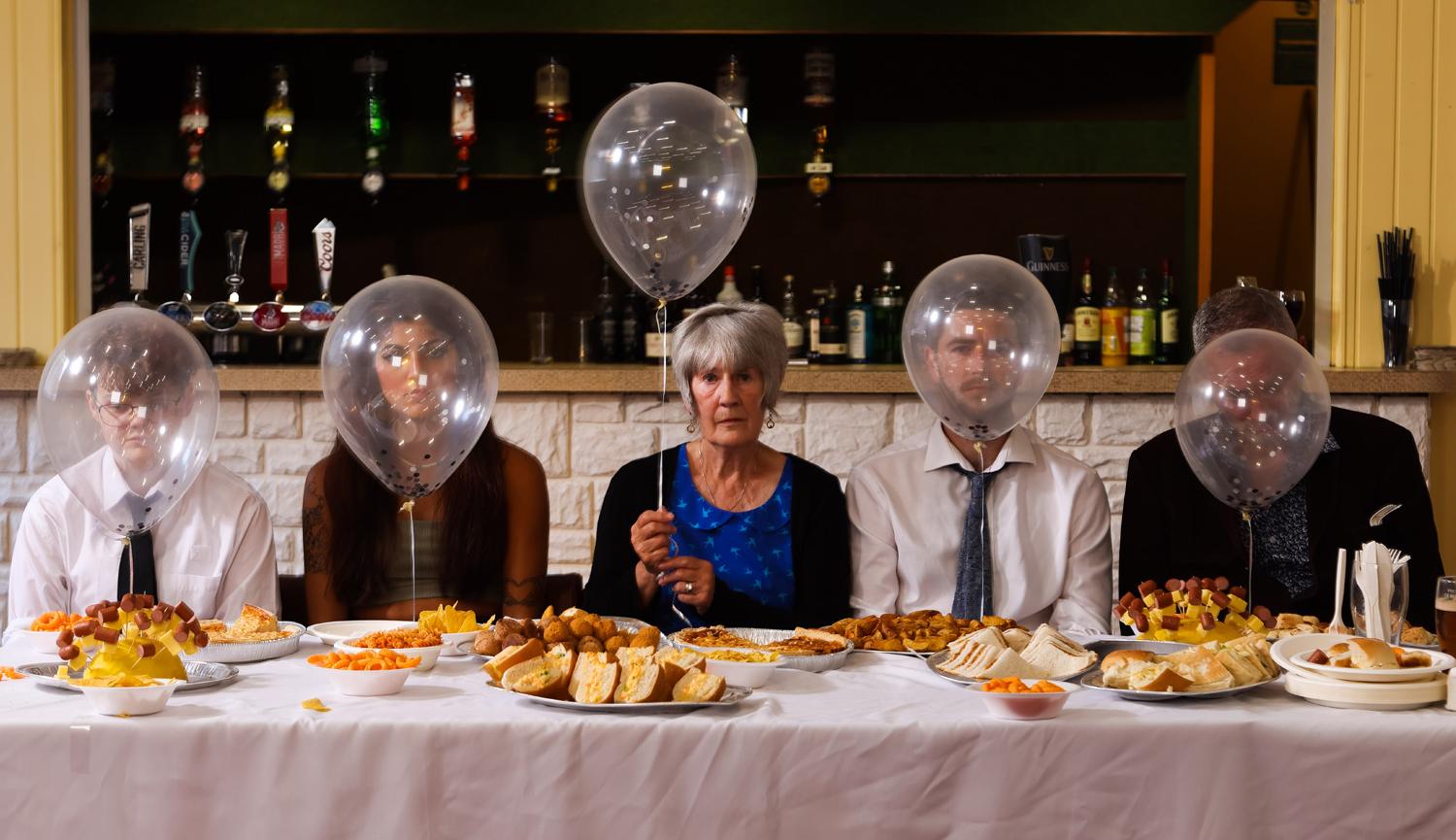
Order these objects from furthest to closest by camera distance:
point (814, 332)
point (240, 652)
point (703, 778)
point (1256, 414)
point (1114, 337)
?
1. point (814, 332)
2. point (1114, 337)
3. point (1256, 414)
4. point (240, 652)
5. point (703, 778)

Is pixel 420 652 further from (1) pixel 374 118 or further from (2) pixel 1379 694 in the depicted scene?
(1) pixel 374 118

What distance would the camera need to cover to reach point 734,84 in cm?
448

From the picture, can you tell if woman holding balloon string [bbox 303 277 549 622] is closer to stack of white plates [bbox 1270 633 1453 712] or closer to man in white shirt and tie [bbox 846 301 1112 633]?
man in white shirt and tie [bbox 846 301 1112 633]

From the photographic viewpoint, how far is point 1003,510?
2631mm

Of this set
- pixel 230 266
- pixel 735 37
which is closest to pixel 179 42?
pixel 230 266

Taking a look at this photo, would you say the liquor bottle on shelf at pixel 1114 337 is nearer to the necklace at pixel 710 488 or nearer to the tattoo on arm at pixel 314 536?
the necklace at pixel 710 488

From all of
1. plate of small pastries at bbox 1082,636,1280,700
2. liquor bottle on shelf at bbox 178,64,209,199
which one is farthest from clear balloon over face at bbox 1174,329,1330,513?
liquor bottle on shelf at bbox 178,64,209,199

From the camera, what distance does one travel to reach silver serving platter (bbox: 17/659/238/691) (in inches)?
70.4

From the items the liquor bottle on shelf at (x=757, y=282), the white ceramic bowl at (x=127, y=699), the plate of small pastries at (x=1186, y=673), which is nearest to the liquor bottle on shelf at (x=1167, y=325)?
the liquor bottle on shelf at (x=757, y=282)

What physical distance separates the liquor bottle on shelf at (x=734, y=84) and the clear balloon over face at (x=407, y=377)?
2.50 metres

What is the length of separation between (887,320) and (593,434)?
1097mm

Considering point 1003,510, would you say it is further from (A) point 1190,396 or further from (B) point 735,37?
(B) point 735,37

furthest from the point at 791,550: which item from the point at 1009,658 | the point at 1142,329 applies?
the point at 1142,329

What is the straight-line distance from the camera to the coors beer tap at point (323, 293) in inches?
159
